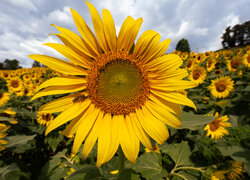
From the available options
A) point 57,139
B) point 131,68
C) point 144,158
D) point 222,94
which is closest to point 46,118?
point 57,139

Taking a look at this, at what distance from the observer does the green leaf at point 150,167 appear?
1.93m

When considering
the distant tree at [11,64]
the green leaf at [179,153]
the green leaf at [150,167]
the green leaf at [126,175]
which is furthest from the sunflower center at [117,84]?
the distant tree at [11,64]

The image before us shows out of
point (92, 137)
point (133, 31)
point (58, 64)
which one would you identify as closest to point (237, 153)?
point (92, 137)

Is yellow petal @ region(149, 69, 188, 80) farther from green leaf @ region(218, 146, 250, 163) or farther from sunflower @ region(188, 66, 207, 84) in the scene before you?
sunflower @ region(188, 66, 207, 84)

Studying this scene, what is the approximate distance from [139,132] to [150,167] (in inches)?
46.1

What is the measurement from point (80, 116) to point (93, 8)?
36.6 inches

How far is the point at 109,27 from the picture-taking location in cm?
117

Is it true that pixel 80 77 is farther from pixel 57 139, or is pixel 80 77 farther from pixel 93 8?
pixel 57 139

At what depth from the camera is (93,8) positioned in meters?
1.12

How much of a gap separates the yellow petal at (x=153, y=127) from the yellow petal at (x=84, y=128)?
1.44 feet

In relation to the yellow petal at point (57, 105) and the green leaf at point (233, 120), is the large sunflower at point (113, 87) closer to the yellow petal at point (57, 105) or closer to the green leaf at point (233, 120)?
the yellow petal at point (57, 105)

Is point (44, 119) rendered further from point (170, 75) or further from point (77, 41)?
point (170, 75)

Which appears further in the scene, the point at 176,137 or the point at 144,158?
the point at 176,137

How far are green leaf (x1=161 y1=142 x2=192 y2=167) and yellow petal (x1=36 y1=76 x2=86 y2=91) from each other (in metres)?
2.09
